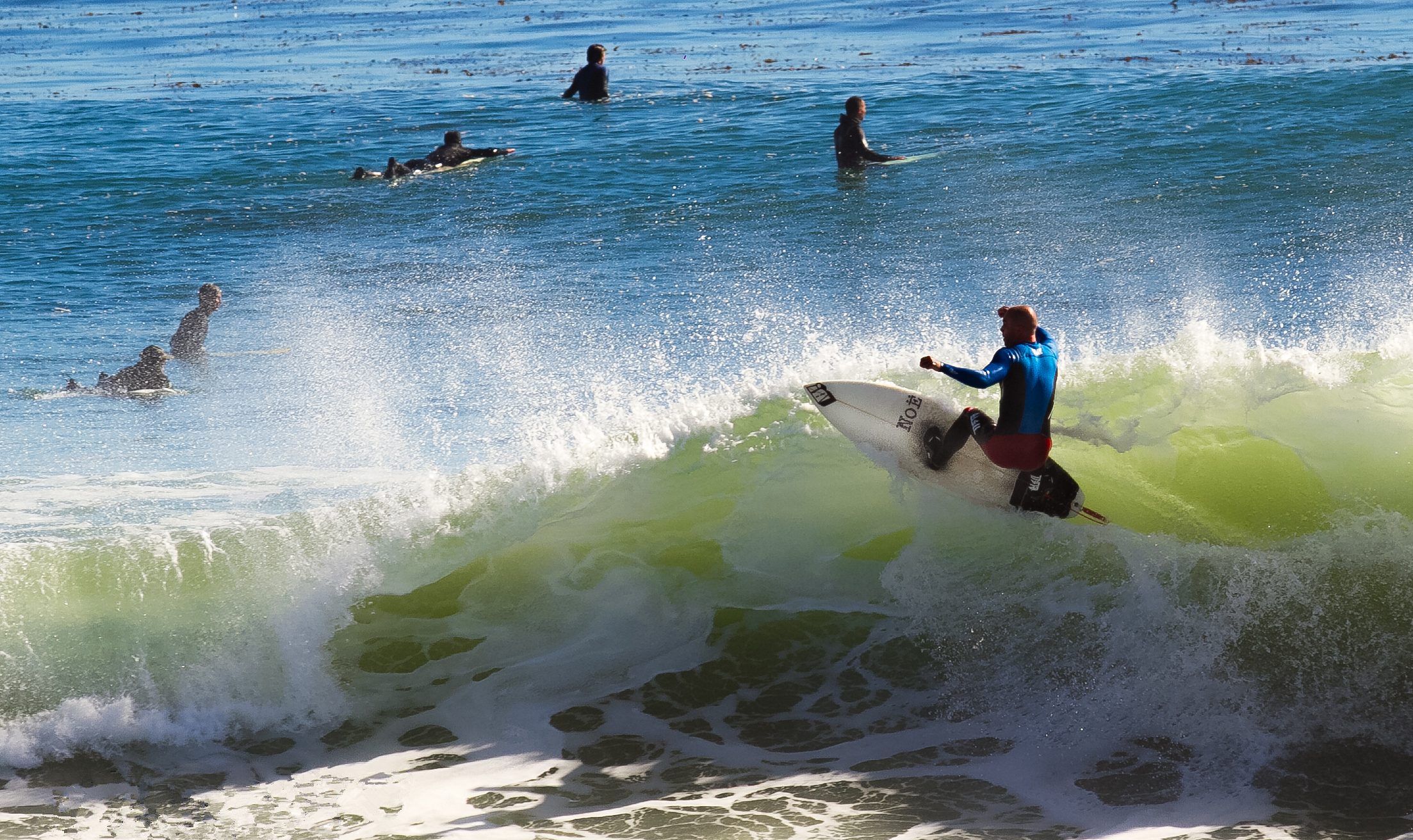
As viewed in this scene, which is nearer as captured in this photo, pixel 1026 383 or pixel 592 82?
pixel 1026 383

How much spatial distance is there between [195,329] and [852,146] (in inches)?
401

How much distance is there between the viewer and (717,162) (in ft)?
63.1

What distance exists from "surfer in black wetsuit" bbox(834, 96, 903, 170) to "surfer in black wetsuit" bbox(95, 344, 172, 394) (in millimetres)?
10443

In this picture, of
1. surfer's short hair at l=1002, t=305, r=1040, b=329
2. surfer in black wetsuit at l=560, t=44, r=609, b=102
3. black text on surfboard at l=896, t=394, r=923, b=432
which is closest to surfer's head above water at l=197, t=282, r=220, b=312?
black text on surfboard at l=896, t=394, r=923, b=432

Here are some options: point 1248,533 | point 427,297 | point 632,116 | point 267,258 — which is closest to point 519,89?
point 632,116

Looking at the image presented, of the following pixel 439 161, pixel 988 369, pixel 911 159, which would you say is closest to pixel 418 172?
pixel 439 161

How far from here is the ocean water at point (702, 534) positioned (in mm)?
6438

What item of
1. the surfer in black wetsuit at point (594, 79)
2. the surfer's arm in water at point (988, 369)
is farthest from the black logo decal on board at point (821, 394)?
the surfer in black wetsuit at point (594, 79)

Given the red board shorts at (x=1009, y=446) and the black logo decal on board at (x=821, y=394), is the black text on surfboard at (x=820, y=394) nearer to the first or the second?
the black logo decal on board at (x=821, y=394)

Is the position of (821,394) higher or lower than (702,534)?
higher

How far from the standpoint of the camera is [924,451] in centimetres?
758

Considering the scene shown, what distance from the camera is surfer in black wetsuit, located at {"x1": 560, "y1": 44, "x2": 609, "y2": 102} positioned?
74.7ft

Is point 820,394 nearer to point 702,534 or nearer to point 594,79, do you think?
point 702,534

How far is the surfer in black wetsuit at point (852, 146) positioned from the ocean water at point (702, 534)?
5.39ft
